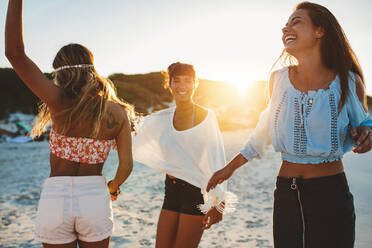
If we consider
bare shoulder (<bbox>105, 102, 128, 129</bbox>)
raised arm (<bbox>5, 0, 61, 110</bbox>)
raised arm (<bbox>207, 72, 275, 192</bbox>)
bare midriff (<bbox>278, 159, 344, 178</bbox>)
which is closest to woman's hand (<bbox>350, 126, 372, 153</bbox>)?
bare midriff (<bbox>278, 159, 344, 178</bbox>)

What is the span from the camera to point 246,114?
131ft

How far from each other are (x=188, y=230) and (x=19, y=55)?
1.99 m

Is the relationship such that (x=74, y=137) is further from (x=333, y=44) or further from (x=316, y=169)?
(x=333, y=44)

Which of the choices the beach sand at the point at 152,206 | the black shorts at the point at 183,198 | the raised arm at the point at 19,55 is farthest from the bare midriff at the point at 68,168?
the beach sand at the point at 152,206

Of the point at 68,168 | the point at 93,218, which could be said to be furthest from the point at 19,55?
the point at 93,218

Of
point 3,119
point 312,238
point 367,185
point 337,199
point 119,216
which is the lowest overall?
point 3,119

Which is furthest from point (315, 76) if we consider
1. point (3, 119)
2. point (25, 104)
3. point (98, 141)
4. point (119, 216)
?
point (25, 104)

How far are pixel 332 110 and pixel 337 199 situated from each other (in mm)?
488

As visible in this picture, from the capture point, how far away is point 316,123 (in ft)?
5.44

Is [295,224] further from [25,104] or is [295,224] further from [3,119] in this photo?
[25,104]

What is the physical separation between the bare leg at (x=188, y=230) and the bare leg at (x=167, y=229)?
64mm

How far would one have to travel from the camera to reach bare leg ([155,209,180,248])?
279 cm

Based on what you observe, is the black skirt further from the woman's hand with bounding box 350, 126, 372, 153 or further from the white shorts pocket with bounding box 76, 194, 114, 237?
the white shorts pocket with bounding box 76, 194, 114, 237

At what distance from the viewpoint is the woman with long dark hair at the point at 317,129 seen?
1.59m
